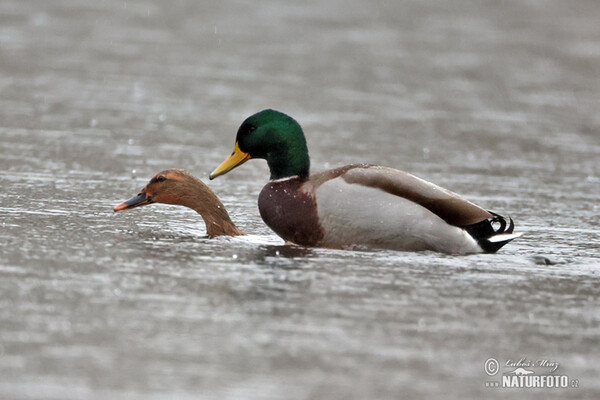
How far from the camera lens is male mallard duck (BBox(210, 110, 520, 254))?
7457 millimetres

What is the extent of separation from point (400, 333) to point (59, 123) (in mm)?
7425

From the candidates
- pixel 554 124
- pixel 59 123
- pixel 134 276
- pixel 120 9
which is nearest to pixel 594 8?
pixel 120 9

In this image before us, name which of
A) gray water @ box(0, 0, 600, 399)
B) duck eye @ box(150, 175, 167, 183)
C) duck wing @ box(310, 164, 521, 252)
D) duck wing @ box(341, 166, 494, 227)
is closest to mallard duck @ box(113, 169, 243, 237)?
duck eye @ box(150, 175, 167, 183)

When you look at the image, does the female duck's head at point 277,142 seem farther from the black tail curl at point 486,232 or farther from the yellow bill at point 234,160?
the black tail curl at point 486,232

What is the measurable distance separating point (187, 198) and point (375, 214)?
4.49ft

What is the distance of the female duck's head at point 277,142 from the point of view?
7867 millimetres

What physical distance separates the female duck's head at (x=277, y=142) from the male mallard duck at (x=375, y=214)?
0.33ft

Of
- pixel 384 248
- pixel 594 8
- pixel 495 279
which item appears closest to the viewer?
pixel 495 279

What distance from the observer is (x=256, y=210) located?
29.9ft

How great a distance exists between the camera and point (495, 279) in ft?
22.5

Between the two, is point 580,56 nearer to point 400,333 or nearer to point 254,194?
point 254,194

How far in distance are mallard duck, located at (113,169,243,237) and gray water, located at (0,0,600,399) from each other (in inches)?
6.6

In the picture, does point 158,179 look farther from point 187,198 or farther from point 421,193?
point 421,193

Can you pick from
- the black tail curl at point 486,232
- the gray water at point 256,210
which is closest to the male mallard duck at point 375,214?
the black tail curl at point 486,232
